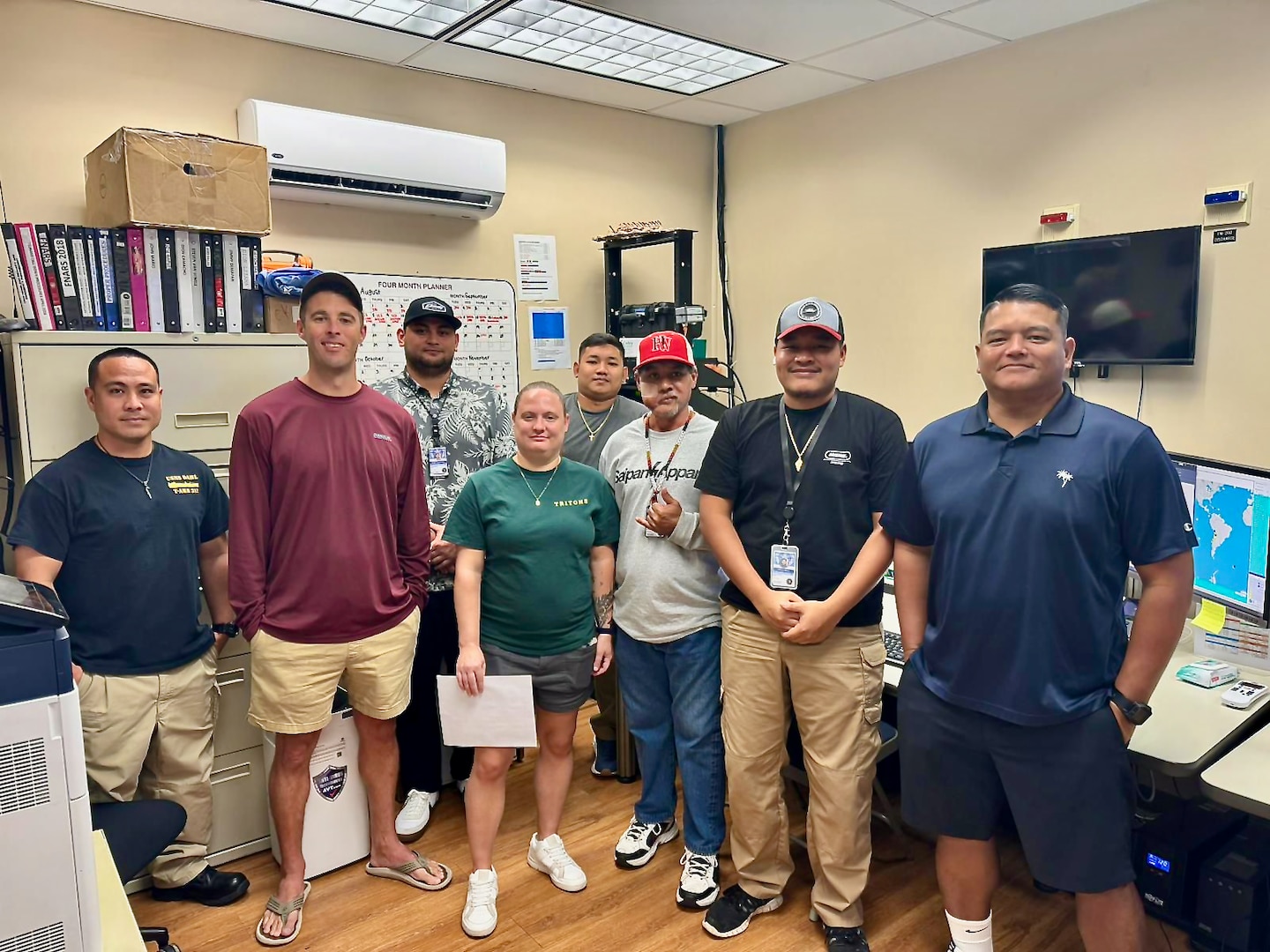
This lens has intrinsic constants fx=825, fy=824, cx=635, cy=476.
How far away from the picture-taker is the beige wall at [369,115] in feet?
9.86

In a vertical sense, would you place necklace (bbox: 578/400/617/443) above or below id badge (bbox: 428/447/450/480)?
above

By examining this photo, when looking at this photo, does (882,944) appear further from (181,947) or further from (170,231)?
(170,231)

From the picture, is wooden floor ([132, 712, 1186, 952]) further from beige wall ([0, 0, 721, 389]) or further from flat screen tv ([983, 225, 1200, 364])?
beige wall ([0, 0, 721, 389])

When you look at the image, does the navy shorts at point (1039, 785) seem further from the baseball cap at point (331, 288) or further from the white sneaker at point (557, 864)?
the baseball cap at point (331, 288)

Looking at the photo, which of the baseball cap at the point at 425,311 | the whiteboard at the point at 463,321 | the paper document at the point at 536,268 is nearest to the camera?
the baseball cap at the point at 425,311

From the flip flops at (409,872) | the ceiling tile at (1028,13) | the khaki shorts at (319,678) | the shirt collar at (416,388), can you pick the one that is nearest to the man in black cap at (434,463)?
the shirt collar at (416,388)

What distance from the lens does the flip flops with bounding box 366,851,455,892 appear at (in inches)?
96.1

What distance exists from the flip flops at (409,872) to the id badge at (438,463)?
120 cm

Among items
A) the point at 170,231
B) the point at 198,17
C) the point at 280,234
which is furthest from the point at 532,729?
the point at 198,17

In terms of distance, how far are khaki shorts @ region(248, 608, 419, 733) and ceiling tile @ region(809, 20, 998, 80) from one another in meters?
3.11

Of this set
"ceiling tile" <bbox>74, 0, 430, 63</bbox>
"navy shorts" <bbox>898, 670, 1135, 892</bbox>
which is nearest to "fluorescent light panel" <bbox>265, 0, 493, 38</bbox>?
"ceiling tile" <bbox>74, 0, 430, 63</bbox>

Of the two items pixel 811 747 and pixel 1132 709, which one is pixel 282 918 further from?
pixel 1132 709

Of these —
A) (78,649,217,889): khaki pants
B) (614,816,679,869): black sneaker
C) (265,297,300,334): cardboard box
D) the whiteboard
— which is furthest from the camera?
the whiteboard

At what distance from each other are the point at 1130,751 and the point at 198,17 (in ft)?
12.8
